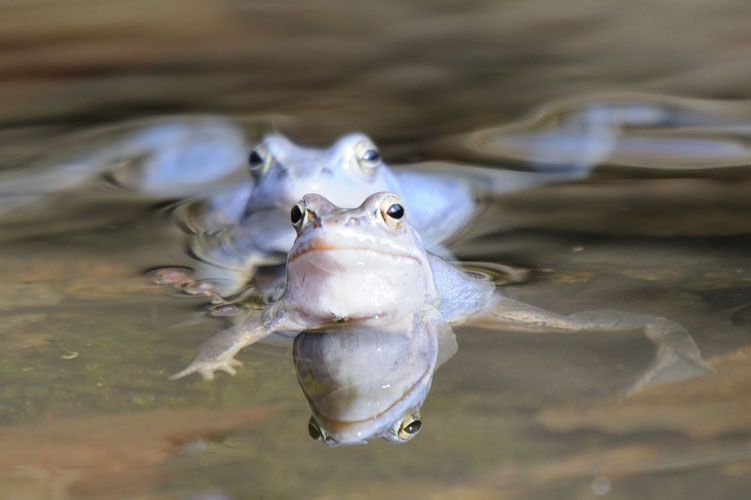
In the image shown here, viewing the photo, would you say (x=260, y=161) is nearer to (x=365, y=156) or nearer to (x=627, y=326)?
(x=365, y=156)

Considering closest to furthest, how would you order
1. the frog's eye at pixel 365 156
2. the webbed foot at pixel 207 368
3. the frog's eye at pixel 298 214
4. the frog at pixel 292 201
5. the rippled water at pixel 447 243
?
the rippled water at pixel 447 243 < the webbed foot at pixel 207 368 < the frog's eye at pixel 298 214 < the frog at pixel 292 201 < the frog's eye at pixel 365 156

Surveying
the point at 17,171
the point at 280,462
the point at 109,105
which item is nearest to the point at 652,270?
the point at 280,462

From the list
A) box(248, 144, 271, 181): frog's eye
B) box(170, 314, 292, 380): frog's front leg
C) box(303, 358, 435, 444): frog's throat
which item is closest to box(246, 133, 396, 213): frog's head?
box(248, 144, 271, 181): frog's eye

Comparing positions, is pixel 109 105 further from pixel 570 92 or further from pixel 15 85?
pixel 570 92

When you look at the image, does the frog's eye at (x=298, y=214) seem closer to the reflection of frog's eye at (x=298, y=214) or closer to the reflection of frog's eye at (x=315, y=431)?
the reflection of frog's eye at (x=298, y=214)

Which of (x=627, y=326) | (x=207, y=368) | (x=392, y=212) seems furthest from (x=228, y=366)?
(x=627, y=326)

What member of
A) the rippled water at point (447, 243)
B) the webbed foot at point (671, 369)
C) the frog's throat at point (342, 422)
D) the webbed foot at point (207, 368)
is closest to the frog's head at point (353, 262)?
the rippled water at point (447, 243)

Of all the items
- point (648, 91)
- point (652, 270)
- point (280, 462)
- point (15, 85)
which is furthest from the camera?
point (15, 85)

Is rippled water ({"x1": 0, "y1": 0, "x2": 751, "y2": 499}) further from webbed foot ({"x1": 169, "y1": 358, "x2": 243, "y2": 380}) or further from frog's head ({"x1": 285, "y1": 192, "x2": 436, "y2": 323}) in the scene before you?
frog's head ({"x1": 285, "y1": 192, "x2": 436, "y2": 323})
